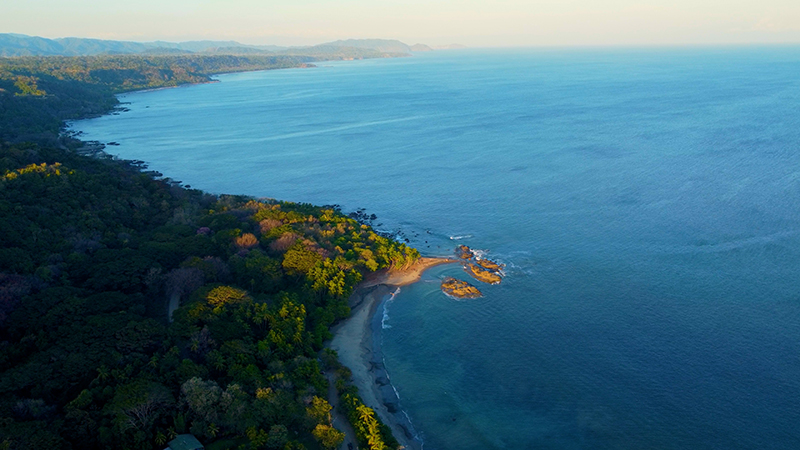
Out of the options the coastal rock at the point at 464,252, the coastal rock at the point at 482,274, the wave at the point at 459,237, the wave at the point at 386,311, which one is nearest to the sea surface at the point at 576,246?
the wave at the point at 459,237

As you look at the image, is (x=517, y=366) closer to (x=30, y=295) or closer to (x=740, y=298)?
(x=740, y=298)

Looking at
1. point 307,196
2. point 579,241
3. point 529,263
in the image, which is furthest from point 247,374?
point 307,196

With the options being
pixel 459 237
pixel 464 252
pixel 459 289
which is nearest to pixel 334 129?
pixel 459 237

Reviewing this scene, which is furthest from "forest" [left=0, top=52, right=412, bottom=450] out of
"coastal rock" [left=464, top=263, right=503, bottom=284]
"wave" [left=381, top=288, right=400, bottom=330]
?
"coastal rock" [left=464, top=263, right=503, bottom=284]

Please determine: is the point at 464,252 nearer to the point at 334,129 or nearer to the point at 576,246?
the point at 576,246

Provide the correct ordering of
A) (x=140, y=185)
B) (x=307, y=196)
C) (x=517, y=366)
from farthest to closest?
(x=307, y=196)
(x=140, y=185)
(x=517, y=366)

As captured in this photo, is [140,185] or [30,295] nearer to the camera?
[30,295]
